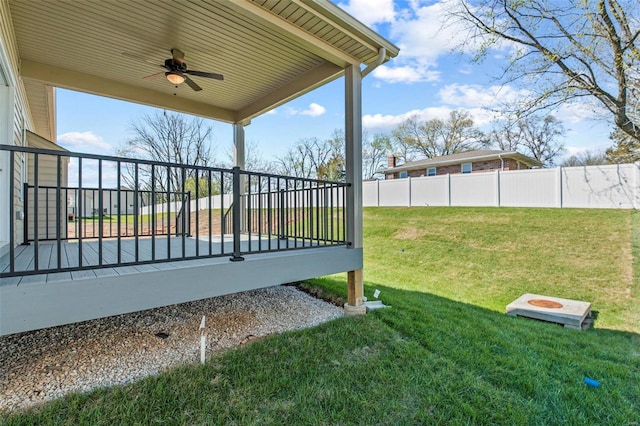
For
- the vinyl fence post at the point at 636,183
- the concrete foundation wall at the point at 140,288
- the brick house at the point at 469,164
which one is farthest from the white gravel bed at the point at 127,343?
the brick house at the point at 469,164

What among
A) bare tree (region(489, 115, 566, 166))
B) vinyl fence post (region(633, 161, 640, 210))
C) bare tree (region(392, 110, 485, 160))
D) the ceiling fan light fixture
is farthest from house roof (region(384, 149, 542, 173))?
the ceiling fan light fixture

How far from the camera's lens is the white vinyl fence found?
9.41 m

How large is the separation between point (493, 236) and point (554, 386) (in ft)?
22.8

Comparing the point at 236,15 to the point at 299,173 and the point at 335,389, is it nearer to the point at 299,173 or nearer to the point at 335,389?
the point at 335,389

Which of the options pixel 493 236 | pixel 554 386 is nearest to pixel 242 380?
pixel 554 386

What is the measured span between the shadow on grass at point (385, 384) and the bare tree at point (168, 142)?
1922cm

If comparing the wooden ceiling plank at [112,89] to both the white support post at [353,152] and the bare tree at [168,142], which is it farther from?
the bare tree at [168,142]

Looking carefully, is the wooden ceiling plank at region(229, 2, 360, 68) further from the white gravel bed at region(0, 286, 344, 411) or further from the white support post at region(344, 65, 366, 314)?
the white gravel bed at region(0, 286, 344, 411)

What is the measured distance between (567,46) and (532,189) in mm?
4419

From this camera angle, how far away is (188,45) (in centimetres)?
406

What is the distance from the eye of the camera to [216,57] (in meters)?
4.38

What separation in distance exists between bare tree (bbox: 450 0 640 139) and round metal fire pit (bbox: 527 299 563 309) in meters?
7.30

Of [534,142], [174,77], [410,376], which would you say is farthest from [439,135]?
[410,376]

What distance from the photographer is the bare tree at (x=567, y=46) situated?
8328 millimetres
